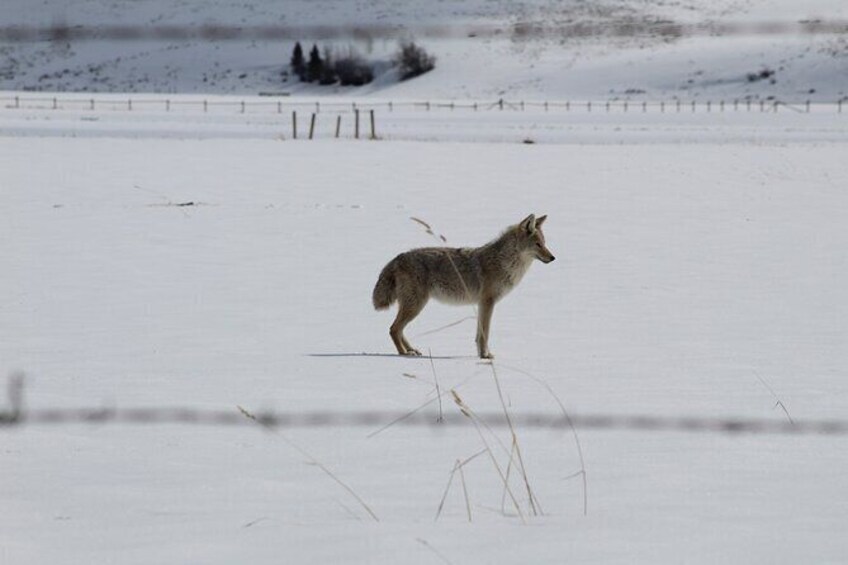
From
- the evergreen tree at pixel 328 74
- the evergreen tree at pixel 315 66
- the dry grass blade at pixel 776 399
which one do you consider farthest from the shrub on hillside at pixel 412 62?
the dry grass blade at pixel 776 399

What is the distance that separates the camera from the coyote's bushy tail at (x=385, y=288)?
12156 mm

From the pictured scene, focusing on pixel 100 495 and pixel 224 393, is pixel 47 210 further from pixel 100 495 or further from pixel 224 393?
pixel 100 495

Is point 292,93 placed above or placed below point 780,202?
below

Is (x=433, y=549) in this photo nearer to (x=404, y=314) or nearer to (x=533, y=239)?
(x=404, y=314)

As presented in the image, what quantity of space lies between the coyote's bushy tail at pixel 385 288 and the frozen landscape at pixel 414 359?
0.58m

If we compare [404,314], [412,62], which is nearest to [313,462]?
[404,314]

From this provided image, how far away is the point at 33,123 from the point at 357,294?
40452 millimetres

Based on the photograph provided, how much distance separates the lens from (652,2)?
140m

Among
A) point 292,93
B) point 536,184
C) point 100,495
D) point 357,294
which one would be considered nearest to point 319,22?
point 292,93

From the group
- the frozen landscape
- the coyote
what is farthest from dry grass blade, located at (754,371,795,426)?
the coyote

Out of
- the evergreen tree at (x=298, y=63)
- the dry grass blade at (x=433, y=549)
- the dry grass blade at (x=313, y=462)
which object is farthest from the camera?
the evergreen tree at (x=298, y=63)

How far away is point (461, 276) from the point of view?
1235 centimetres

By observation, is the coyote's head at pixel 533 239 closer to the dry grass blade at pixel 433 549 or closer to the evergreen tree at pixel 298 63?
the dry grass blade at pixel 433 549

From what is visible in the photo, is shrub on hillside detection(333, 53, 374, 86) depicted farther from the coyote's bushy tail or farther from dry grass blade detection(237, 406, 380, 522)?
dry grass blade detection(237, 406, 380, 522)
